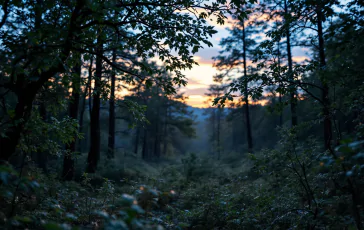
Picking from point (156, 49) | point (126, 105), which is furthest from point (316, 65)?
point (126, 105)

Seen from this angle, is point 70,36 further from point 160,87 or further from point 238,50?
point 238,50

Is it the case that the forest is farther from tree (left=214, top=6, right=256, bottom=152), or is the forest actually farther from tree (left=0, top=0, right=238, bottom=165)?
tree (left=214, top=6, right=256, bottom=152)

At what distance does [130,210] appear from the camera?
199cm

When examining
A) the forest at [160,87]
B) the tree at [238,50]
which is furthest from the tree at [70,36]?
the tree at [238,50]

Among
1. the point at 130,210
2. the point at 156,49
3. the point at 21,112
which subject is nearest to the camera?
the point at 130,210

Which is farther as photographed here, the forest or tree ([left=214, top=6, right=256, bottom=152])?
tree ([left=214, top=6, right=256, bottom=152])

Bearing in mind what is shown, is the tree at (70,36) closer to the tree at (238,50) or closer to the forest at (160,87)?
the forest at (160,87)

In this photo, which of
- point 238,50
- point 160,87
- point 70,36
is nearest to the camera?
point 70,36

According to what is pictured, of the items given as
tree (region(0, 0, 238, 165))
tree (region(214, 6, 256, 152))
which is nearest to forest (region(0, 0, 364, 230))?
tree (region(0, 0, 238, 165))

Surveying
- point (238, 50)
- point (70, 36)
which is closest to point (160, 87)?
point (70, 36)

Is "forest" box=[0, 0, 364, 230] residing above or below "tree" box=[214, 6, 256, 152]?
below

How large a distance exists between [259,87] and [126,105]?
3183mm

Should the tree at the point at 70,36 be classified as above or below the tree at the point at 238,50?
below

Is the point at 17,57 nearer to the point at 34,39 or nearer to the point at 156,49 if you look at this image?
the point at 34,39
